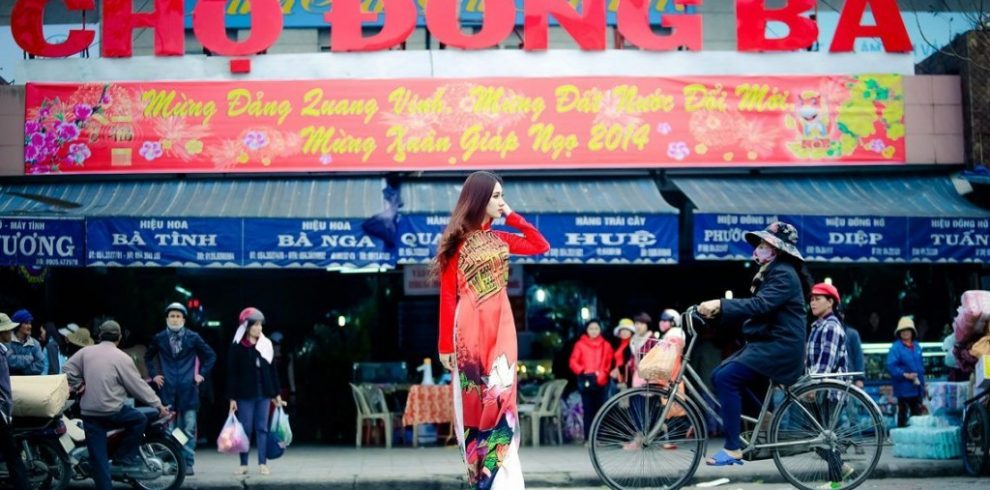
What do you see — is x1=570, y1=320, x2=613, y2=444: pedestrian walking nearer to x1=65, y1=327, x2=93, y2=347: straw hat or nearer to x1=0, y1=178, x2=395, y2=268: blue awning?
x1=0, y1=178, x2=395, y2=268: blue awning

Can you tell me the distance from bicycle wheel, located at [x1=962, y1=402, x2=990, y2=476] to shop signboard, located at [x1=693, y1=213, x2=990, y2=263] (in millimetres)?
4115

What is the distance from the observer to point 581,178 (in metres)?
16.1

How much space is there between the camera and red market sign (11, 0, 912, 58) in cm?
1602

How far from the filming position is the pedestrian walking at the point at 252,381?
12211mm

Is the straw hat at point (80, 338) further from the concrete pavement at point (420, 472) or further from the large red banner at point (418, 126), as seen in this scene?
the large red banner at point (418, 126)

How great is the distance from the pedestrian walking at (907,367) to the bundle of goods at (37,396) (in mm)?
9869

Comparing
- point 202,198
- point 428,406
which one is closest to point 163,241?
point 202,198

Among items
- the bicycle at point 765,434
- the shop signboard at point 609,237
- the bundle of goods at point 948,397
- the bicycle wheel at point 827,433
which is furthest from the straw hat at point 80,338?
the bundle of goods at point 948,397

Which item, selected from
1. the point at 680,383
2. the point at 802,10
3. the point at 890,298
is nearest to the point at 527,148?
the point at 802,10

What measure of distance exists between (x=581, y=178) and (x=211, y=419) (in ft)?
20.8

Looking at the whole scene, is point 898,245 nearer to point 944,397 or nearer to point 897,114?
point 897,114

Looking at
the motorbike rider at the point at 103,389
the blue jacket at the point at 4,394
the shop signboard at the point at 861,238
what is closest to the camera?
the blue jacket at the point at 4,394

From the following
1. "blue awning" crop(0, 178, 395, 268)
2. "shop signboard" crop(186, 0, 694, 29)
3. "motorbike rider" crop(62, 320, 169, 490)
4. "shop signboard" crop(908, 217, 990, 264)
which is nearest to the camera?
"motorbike rider" crop(62, 320, 169, 490)

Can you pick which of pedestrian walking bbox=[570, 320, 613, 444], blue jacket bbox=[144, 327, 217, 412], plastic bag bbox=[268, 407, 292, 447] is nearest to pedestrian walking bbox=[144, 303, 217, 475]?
blue jacket bbox=[144, 327, 217, 412]
